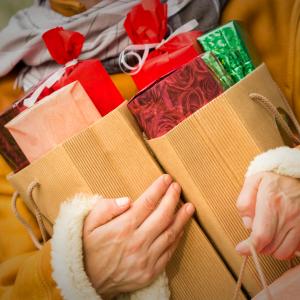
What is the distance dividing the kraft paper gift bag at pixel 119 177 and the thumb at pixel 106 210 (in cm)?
2

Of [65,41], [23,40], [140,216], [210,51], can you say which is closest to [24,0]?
[23,40]

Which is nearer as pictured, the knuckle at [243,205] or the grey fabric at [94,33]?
the knuckle at [243,205]

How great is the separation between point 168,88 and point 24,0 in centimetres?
80

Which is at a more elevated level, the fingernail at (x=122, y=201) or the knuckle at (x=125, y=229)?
the fingernail at (x=122, y=201)

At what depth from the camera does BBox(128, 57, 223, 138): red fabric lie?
54cm

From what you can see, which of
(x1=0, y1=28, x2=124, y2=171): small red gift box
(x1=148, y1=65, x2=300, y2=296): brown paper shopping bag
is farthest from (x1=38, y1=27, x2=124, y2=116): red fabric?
(x1=148, y1=65, x2=300, y2=296): brown paper shopping bag

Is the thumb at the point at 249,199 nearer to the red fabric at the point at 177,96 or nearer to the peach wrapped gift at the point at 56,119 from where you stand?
the red fabric at the point at 177,96

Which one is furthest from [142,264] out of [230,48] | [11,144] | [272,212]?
[230,48]

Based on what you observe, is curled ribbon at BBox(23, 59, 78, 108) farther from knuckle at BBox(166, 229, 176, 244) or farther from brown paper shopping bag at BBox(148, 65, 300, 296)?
knuckle at BBox(166, 229, 176, 244)

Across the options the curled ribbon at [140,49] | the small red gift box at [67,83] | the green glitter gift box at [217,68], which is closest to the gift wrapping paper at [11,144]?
the small red gift box at [67,83]

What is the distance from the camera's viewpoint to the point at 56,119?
1.81ft

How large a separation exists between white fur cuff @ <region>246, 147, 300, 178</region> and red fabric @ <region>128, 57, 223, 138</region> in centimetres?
13

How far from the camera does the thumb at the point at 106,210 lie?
1.74 feet

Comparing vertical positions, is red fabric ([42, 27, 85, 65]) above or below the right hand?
above
